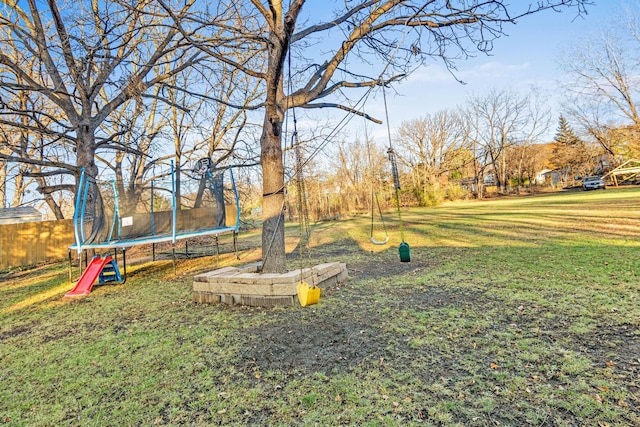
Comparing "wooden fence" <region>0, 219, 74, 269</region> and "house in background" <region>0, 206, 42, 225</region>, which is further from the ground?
"house in background" <region>0, 206, 42, 225</region>

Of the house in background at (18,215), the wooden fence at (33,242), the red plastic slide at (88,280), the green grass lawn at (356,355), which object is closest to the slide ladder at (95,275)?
the red plastic slide at (88,280)

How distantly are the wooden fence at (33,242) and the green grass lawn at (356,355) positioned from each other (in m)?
8.31

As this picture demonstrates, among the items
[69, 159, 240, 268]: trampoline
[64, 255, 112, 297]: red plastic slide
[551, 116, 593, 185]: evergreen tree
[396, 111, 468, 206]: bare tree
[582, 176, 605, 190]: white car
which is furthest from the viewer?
[551, 116, 593, 185]: evergreen tree

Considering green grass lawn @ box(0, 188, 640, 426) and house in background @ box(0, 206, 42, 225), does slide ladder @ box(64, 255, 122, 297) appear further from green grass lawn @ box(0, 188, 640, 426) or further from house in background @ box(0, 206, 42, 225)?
house in background @ box(0, 206, 42, 225)

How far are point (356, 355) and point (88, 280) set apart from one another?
5266 millimetres

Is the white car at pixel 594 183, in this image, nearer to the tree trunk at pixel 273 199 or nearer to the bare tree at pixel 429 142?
the bare tree at pixel 429 142

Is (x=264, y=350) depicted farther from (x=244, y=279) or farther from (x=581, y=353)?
(x=581, y=353)

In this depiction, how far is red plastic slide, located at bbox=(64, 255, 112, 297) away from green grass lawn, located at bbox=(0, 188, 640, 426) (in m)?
0.22

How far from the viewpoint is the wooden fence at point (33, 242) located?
36.4 feet

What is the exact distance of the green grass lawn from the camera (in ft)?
6.15

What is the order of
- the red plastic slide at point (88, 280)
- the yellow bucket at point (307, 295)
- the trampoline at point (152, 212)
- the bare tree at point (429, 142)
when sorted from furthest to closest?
the bare tree at point (429, 142), the trampoline at point (152, 212), the red plastic slide at point (88, 280), the yellow bucket at point (307, 295)

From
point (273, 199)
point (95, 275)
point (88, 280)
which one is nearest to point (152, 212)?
point (95, 275)

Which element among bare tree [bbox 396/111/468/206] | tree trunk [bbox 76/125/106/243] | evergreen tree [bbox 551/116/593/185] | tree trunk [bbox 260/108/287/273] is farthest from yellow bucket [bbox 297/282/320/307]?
evergreen tree [bbox 551/116/593/185]

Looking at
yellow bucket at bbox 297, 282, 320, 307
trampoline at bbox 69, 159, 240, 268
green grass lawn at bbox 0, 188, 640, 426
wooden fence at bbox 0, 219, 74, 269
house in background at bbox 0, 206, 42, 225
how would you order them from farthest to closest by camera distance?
house in background at bbox 0, 206, 42, 225, wooden fence at bbox 0, 219, 74, 269, trampoline at bbox 69, 159, 240, 268, yellow bucket at bbox 297, 282, 320, 307, green grass lawn at bbox 0, 188, 640, 426
